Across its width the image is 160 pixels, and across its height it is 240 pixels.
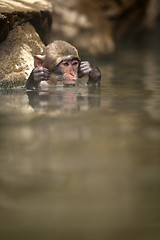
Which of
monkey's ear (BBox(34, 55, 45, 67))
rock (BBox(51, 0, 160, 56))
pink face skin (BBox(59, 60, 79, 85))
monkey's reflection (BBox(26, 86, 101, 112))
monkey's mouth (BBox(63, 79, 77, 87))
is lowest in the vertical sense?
monkey's reflection (BBox(26, 86, 101, 112))

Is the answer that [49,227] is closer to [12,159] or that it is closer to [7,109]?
[12,159]

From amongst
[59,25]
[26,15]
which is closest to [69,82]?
[26,15]

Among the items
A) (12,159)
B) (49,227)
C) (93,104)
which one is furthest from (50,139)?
(93,104)

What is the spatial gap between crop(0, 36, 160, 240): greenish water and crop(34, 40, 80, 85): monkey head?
37.5 inches

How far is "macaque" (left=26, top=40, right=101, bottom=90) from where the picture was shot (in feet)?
11.8

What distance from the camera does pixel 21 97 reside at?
→ 3277mm

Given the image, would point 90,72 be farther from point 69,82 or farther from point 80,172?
point 80,172

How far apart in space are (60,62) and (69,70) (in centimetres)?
10

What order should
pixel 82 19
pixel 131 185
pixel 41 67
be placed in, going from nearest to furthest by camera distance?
1. pixel 131 185
2. pixel 41 67
3. pixel 82 19

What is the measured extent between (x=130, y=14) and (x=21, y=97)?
552 centimetres

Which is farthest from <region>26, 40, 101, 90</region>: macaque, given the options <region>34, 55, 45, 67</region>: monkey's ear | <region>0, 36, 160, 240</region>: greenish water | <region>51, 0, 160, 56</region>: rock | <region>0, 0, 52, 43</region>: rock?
<region>51, 0, 160, 56</region>: rock

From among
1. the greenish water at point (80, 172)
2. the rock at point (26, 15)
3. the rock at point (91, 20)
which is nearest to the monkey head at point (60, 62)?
the rock at point (26, 15)

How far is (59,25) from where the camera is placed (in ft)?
23.6

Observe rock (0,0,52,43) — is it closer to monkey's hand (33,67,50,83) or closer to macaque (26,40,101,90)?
macaque (26,40,101,90)
